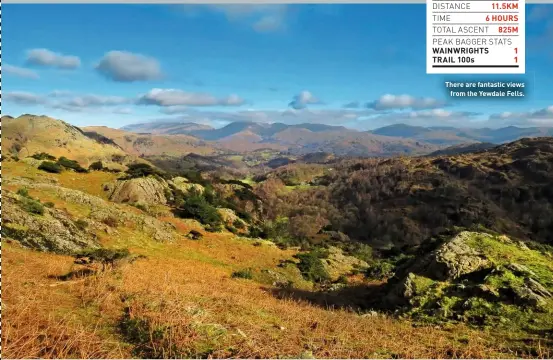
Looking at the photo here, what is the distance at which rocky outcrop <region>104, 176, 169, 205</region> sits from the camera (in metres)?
A: 40.3

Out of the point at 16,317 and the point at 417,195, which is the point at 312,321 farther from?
the point at 417,195

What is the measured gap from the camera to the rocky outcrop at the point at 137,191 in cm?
4028

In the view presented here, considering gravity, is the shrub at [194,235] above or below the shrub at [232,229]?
above

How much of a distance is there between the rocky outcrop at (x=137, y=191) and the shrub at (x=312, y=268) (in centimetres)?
1995

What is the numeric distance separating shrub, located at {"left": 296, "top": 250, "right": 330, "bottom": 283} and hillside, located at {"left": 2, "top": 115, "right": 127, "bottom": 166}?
420 feet

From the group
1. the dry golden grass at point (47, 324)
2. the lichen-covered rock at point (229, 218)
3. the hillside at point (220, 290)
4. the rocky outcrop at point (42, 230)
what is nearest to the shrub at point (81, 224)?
the hillside at point (220, 290)

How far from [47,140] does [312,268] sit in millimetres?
174160

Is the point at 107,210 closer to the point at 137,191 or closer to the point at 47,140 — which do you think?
the point at 137,191

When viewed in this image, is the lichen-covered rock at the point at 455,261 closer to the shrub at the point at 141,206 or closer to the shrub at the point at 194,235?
the shrub at the point at 194,235

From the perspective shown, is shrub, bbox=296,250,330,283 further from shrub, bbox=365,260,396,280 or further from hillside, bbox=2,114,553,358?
shrub, bbox=365,260,396,280

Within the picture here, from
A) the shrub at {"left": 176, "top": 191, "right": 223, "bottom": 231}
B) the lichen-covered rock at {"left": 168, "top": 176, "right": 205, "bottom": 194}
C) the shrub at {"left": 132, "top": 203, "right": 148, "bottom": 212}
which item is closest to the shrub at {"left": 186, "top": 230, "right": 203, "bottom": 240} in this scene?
the shrub at {"left": 176, "top": 191, "right": 223, "bottom": 231}

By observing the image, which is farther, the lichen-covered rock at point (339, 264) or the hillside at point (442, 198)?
the hillside at point (442, 198)

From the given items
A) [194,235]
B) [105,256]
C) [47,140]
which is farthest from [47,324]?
[47,140]

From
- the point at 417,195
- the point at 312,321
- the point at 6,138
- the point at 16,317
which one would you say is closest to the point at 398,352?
the point at 312,321
